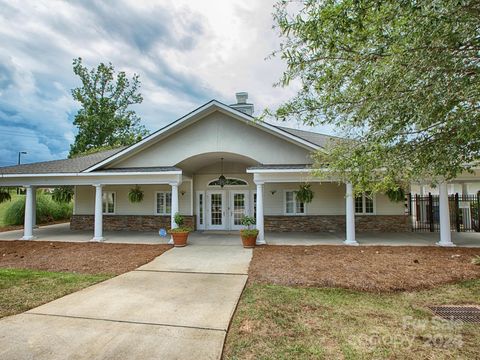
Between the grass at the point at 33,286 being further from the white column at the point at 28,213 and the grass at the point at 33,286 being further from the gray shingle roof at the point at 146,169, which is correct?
the white column at the point at 28,213

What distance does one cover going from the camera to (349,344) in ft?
12.2

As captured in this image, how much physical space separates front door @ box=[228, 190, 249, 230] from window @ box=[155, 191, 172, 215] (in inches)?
137

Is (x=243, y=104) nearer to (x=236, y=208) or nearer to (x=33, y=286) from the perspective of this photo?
(x=236, y=208)

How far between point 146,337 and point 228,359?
1.30 metres

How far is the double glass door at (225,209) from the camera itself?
1499cm

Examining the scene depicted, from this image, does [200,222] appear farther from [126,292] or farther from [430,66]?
[430,66]

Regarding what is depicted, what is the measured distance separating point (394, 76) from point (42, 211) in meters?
24.0

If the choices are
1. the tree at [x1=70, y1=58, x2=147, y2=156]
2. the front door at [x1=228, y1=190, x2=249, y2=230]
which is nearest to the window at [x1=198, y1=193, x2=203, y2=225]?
the front door at [x1=228, y1=190, x2=249, y2=230]

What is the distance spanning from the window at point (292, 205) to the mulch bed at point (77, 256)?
21.7ft

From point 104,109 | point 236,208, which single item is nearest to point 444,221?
point 236,208

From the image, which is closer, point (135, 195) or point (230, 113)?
point (230, 113)

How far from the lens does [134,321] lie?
14.5 feet

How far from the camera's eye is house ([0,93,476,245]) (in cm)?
1155

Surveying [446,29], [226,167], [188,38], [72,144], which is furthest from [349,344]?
[72,144]
